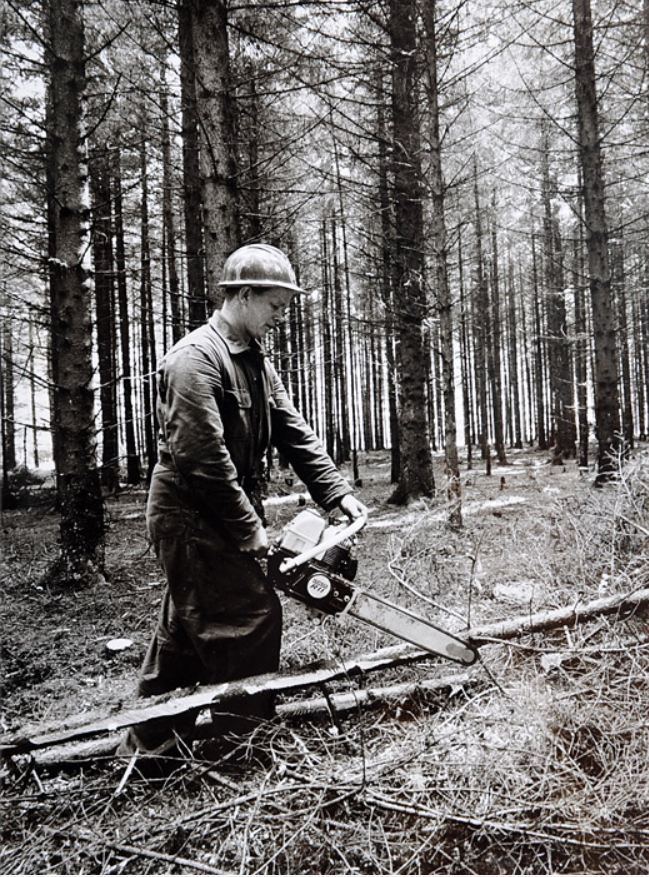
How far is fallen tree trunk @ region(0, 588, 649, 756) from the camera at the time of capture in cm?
199

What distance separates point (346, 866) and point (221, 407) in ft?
5.24

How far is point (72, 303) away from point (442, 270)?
415 centimetres

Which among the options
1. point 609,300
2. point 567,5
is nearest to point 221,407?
point 609,300

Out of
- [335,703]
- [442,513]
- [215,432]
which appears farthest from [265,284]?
[442,513]

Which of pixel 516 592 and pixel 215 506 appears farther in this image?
pixel 516 592

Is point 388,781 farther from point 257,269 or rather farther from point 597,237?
point 597,237

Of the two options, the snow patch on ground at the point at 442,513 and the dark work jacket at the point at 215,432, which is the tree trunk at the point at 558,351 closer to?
the snow patch on ground at the point at 442,513

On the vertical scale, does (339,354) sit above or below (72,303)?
above

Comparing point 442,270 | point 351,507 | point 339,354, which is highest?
point 339,354

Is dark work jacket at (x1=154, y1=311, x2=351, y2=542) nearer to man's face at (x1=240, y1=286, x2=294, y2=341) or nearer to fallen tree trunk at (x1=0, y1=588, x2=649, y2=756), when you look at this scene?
man's face at (x1=240, y1=286, x2=294, y2=341)

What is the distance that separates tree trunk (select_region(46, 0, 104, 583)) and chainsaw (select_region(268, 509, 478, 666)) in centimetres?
321

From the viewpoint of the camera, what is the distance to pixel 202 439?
1.99 meters

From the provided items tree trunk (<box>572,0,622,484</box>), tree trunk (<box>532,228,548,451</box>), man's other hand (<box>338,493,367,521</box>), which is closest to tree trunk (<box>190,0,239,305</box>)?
man's other hand (<box>338,493,367,521</box>)

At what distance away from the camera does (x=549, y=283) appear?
61.0ft
